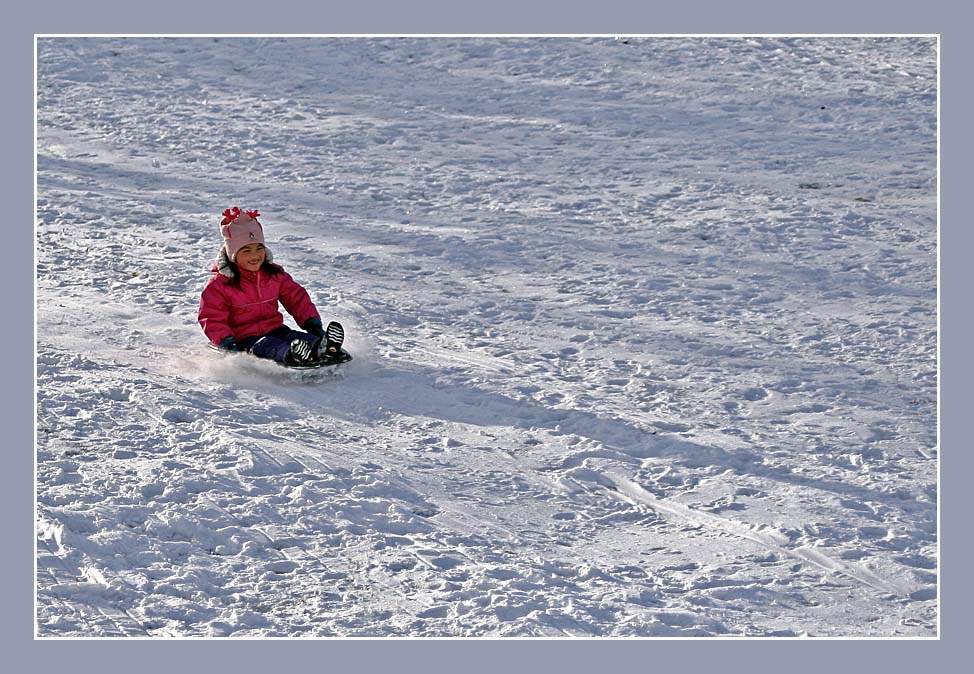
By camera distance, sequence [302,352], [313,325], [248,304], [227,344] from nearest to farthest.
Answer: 1. [302,352]
2. [227,344]
3. [248,304]
4. [313,325]

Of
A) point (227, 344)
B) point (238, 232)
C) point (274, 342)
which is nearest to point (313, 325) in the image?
point (274, 342)

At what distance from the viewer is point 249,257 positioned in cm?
657

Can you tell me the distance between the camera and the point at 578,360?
6730 millimetres

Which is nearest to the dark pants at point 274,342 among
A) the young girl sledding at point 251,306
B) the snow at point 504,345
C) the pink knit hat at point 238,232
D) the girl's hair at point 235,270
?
the young girl sledding at point 251,306

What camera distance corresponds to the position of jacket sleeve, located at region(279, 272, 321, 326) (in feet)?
22.3

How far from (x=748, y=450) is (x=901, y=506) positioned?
0.75 metres

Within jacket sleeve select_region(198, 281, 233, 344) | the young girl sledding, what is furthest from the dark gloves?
jacket sleeve select_region(198, 281, 233, 344)

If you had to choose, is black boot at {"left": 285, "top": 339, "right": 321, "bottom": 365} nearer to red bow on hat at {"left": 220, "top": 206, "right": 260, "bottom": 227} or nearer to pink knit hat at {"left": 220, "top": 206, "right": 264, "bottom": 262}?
pink knit hat at {"left": 220, "top": 206, "right": 264, "bottom": 262}

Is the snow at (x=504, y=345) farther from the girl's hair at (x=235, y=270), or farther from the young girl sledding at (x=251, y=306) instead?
the girl's hair at (x=235, y=270)

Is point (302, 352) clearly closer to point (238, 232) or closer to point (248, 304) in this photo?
point (248, 304)

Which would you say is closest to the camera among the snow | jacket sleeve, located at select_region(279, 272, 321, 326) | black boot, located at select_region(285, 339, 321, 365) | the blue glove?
the snow

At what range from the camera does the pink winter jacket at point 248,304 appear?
6.59 metres

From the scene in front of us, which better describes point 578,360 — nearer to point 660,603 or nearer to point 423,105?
point 660,603

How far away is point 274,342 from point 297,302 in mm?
336
